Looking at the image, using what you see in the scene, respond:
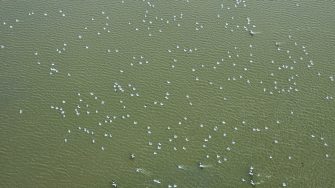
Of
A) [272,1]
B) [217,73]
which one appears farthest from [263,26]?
[217,73]

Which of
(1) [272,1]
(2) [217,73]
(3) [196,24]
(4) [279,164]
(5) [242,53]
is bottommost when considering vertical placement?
(4) [279,164]

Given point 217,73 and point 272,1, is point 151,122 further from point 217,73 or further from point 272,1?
point 272,1

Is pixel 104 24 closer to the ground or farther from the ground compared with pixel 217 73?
farther from the ground

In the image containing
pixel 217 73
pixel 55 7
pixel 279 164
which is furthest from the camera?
pixel 55 7

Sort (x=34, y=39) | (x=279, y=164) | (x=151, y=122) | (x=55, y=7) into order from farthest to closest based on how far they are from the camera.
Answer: (x=55, y=7) < (x=34, y=39) < (x=151, y=122) < (x=279, y=164)

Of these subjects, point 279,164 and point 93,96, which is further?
point 93,96

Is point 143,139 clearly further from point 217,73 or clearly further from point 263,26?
point 263,26
